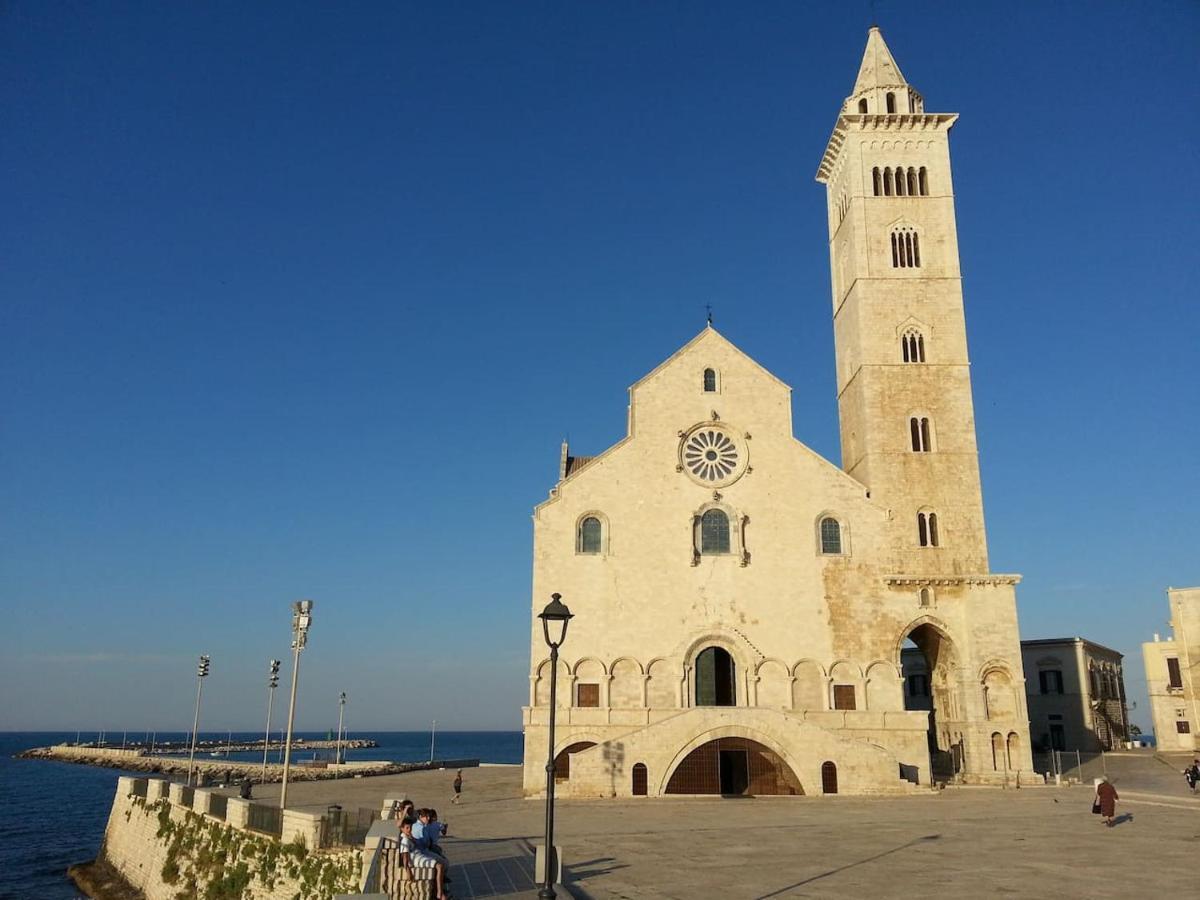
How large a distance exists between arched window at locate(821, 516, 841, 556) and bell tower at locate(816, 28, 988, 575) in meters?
2.48

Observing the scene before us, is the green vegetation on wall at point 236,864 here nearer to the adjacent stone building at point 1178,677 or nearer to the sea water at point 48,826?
the sea water at point 48,826

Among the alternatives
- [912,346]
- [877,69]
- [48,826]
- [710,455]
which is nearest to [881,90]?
[877,69]

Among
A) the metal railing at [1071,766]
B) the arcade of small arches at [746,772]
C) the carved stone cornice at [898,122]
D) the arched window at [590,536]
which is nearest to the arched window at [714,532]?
the arched window at [590,536]

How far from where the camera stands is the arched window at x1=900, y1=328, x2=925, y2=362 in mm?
42875

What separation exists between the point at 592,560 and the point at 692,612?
4.79 metres

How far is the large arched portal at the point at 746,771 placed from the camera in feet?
110

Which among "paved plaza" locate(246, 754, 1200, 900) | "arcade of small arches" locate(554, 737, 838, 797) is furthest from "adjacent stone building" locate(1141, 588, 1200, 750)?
"arcade of small arches" locate(554, 737, 838, 797)

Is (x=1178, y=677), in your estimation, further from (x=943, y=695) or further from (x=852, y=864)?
(x=852, y=864)

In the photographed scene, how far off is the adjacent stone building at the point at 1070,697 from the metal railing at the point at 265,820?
49.3 metres

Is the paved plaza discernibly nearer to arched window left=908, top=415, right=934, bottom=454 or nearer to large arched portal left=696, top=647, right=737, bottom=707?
Answer: large arched portal left=696, top=647, right=737, bottom=707

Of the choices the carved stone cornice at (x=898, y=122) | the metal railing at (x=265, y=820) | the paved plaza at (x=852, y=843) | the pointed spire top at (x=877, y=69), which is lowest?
the paved plaza at (x=852, y=843)

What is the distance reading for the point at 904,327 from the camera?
141 feet

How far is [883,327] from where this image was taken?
43.0 meters

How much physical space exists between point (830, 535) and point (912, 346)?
34.3 ft
